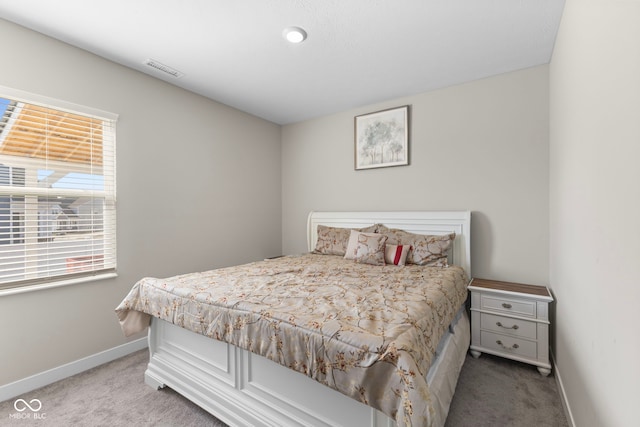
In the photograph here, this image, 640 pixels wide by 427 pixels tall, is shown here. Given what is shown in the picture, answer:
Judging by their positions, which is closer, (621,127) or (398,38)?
(621,127)

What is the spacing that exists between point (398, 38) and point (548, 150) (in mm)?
1670

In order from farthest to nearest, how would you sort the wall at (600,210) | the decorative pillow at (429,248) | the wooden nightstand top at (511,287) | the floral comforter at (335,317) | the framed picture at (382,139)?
the framed picture at (382,139) → the decorative pillow at (429,248) → the wooden nightstand top at (511,287) → the floral comforter at (335,317) → the wall at (600,210)

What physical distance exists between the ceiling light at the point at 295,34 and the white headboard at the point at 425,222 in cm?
197

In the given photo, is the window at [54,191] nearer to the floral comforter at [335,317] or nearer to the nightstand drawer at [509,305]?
the floral comforter at [335,317]

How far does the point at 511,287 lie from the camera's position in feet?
7.95

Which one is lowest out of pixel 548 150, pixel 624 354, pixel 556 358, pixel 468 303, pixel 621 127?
pixel 556 358

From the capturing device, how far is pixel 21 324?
6.57 feet

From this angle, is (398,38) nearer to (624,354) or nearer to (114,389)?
(624,354)

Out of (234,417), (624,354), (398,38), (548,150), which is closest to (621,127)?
(624,354)

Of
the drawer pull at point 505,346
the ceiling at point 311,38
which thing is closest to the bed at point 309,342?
the drawer pull at point 505,346

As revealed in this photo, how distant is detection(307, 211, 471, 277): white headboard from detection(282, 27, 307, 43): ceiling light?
1.97m

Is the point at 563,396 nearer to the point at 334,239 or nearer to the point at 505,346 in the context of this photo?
the point at 505,346

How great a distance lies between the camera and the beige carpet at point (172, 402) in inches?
66.8

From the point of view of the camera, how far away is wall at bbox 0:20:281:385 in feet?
6.68
